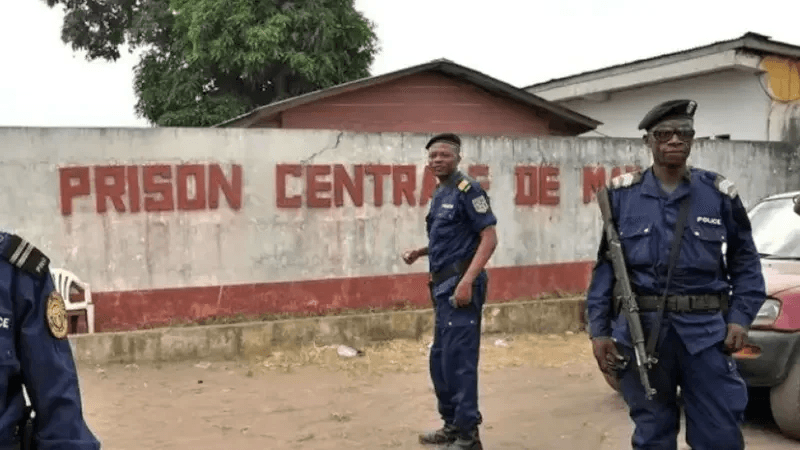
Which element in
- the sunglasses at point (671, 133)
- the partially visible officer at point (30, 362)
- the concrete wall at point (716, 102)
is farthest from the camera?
the concrete wall at point (716, 102)

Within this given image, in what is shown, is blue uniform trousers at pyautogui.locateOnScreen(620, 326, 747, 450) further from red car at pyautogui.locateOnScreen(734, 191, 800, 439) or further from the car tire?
the car tire

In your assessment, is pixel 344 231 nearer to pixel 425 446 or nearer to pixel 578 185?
pixel 578 185

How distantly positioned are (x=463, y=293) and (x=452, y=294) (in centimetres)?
14

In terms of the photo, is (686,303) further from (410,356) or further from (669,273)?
(410,356)

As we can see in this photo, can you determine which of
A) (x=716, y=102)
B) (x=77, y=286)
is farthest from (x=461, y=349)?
(x=716, y=102)

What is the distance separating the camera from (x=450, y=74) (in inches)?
486

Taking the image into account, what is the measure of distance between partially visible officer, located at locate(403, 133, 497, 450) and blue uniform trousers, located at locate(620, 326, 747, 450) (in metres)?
1.32

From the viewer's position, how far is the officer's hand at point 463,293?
4.35 metres

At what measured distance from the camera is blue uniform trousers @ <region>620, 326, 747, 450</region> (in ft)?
9.97

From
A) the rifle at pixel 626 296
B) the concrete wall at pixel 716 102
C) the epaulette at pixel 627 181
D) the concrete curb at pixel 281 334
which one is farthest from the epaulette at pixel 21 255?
the concrete wall at pixel 716 102

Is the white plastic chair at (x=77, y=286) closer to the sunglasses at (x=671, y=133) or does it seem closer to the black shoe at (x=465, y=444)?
the black shoe at (x=465, y=444)

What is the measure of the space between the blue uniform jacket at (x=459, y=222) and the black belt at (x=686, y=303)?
4.96 ft

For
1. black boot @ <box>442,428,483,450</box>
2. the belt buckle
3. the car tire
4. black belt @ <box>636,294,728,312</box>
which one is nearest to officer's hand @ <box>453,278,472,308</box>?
black boot @ <box>442,428,483,450</box>

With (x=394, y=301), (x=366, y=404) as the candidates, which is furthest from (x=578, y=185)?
(x=366, y=404)
